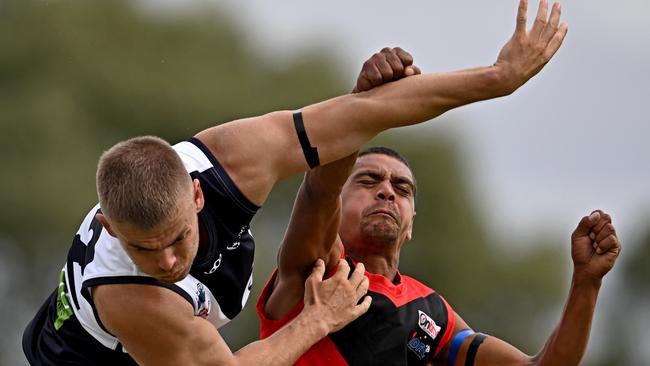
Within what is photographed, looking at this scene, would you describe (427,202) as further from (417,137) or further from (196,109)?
(196,109)

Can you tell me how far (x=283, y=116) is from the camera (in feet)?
26.0

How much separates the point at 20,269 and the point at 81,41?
6.19 m

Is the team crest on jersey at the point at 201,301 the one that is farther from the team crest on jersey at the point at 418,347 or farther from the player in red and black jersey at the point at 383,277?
the team crest on jersey at the point at 418,347

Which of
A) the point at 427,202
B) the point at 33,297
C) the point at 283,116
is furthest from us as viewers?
the point at 427,202

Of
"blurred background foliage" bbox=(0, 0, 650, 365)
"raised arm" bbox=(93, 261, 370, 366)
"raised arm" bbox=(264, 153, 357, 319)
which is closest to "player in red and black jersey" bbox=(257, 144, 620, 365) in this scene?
"raised arm" bbox=(264, 153, 357, 319)

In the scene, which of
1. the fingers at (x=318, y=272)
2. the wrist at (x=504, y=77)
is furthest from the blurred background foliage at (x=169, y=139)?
the wrist at (x=504, y=77)

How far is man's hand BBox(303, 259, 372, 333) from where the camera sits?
8.29m

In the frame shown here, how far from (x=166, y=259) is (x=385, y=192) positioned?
8.90ft

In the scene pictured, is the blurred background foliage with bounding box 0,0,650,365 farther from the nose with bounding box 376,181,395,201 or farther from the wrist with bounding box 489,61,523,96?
the wrist with bounding box 489,61,523,96

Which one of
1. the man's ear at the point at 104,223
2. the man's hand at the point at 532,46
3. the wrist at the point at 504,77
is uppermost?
the man's hand at the point at 532,46

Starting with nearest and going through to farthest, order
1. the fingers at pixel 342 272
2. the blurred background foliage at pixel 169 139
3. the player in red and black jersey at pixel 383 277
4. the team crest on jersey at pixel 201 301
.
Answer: the team crest on jersey at pixel 201 301 → the fingers at pixel 342 272 → the player in red and black jersey at pixel 383 277 → the blurred background foliage at pixel 169 139

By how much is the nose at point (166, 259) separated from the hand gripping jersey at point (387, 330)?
2.01 m

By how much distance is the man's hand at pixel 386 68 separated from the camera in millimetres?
7988

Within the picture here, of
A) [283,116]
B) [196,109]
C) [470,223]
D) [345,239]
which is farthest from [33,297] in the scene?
[283,116]
